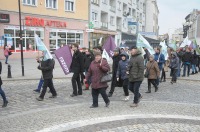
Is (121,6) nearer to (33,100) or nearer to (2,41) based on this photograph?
(2,41)

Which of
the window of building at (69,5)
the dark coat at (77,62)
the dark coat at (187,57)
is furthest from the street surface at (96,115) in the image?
the window of building at (69,5)

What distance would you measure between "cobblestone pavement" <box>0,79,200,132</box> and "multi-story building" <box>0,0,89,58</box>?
17556mm

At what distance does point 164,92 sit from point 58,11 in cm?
2313

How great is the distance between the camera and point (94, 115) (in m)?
6.63

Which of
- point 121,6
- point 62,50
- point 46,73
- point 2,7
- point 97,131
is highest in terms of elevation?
point 121,6

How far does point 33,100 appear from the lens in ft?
27.9

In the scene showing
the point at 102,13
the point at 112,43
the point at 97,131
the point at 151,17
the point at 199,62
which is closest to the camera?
the point at 97,131

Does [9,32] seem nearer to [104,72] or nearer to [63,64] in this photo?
[63,64]

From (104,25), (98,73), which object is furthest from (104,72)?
(104,25)

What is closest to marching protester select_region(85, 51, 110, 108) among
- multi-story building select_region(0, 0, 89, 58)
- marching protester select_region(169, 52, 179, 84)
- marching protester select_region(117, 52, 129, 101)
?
marching protester select_region(117, 52, 129, 101)

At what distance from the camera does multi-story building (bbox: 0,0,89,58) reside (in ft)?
82.8

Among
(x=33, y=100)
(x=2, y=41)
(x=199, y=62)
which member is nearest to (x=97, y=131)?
(x=33, y=100)

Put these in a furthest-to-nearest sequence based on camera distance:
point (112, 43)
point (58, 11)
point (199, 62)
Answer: point (58, 11), point (199, 62), point (112, 43)

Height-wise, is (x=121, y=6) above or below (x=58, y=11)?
above
